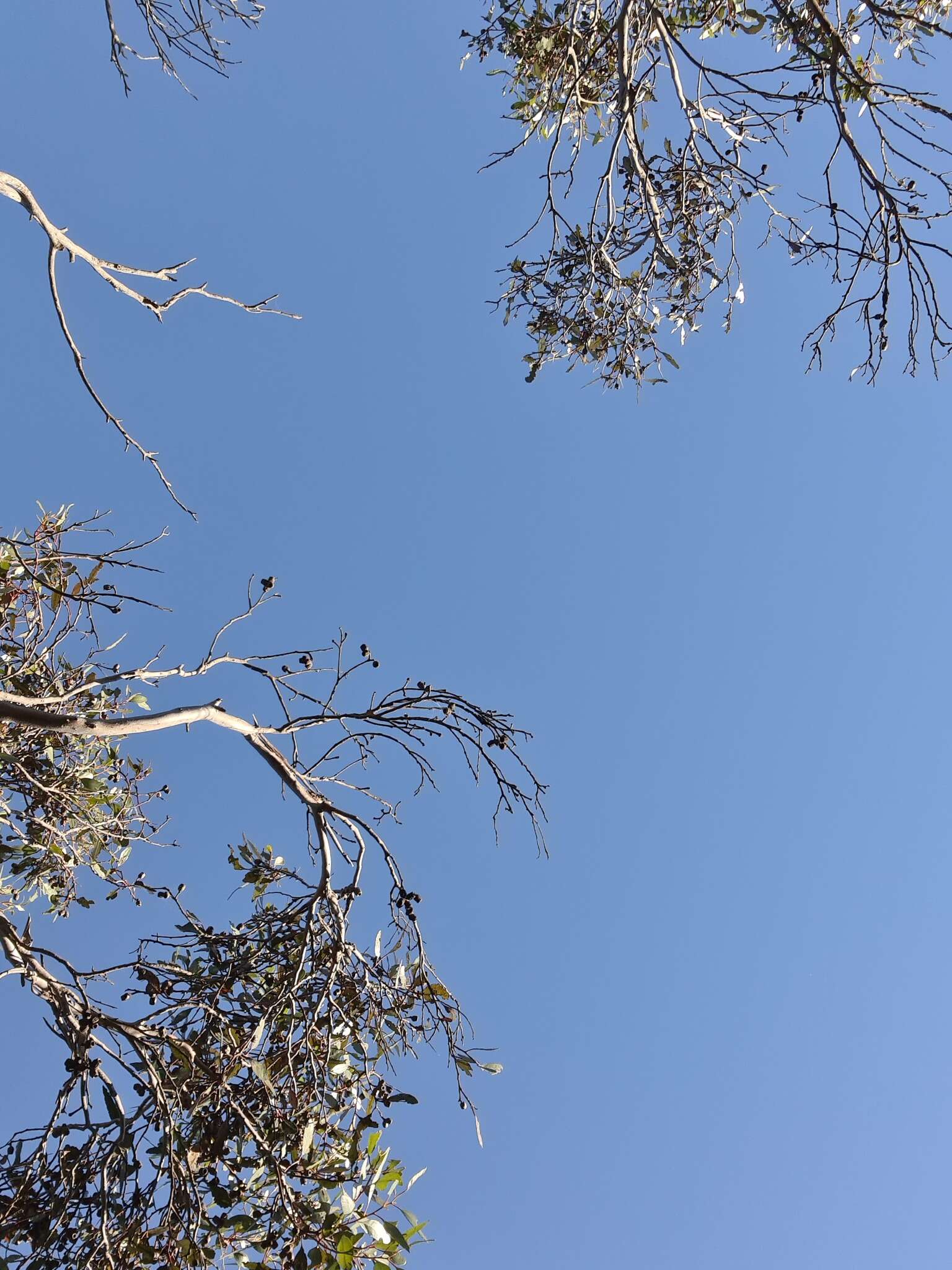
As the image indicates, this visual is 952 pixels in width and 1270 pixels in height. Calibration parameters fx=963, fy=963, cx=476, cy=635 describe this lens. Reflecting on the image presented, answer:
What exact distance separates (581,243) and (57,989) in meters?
5.30

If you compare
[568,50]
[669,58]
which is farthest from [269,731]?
[568,50]

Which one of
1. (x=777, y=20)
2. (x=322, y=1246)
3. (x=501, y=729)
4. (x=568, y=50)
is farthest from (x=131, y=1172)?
(x=777, y=20)

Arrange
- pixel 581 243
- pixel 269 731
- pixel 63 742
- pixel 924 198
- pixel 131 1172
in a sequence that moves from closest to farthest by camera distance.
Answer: pixel 131 1172 → pixel 269 731 → pixel 924 198 → pixel 63 742 → pixel 581 243

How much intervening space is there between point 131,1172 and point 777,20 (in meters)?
6.95

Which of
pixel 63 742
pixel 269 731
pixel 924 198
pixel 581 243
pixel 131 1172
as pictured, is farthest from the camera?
pixel 581 243

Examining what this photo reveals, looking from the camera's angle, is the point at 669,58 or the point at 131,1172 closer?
the point at 131,1172

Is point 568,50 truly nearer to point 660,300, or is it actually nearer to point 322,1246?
point 660,300

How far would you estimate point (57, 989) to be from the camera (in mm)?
4473

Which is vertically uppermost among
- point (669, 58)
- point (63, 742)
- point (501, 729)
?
point (669, 58)

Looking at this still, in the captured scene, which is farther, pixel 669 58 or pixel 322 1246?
pixel 669 58

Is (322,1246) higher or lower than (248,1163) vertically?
lower

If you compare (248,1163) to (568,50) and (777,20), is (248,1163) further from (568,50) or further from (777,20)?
(777,20)

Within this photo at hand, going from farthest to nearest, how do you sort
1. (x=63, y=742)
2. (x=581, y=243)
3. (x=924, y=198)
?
(x=581, y=243) → (x=63, y=742) → (x=924, y=198)

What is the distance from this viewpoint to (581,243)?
630 cm
